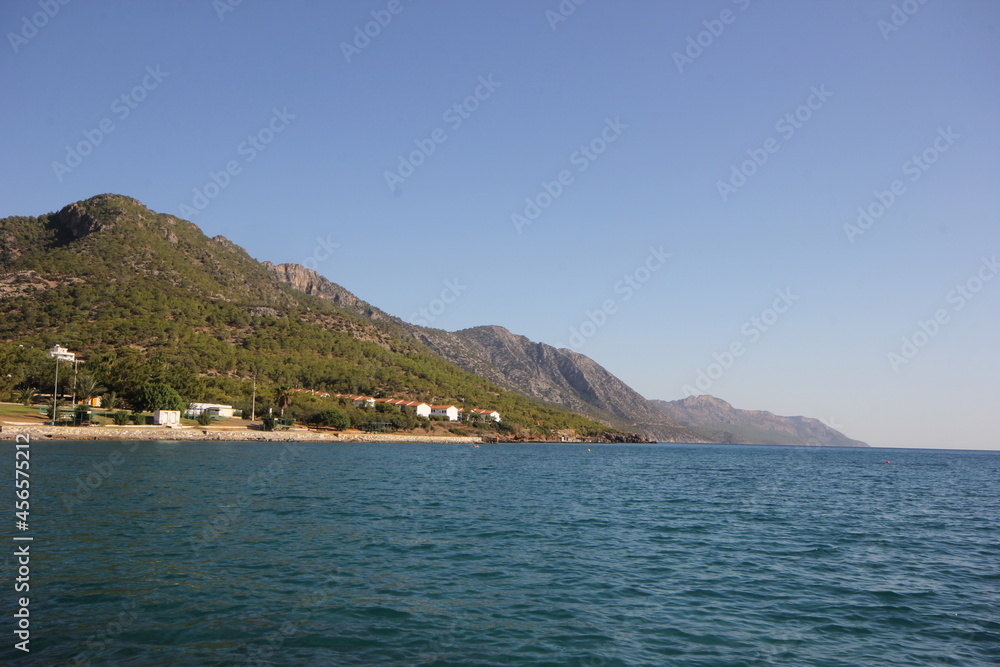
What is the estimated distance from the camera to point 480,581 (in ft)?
58.9

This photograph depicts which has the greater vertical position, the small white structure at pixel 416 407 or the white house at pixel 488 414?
the small white structure at pixel 416 407

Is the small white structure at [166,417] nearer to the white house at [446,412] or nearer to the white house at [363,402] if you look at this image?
the white house at [363,402]

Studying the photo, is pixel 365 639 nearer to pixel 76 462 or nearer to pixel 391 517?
pixel 391 517

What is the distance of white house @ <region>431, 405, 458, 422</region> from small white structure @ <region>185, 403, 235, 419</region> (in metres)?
59.1

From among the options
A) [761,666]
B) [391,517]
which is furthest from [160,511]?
[761,666]

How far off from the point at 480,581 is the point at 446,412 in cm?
14814

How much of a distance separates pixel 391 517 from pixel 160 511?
33.0ft

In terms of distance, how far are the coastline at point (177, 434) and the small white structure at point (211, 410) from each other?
45.9ft

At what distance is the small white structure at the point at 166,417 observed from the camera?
302ft

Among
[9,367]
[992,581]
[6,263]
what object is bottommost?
[992,581]

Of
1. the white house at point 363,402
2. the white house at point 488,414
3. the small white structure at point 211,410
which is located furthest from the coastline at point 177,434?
the white house at point 488,414

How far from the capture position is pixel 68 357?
107 meters

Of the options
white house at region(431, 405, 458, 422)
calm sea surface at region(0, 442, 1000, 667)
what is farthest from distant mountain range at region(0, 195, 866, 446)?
calm sea surface at region(0, 442, 1000, 667)

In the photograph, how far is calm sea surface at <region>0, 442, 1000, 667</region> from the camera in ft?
41.8
